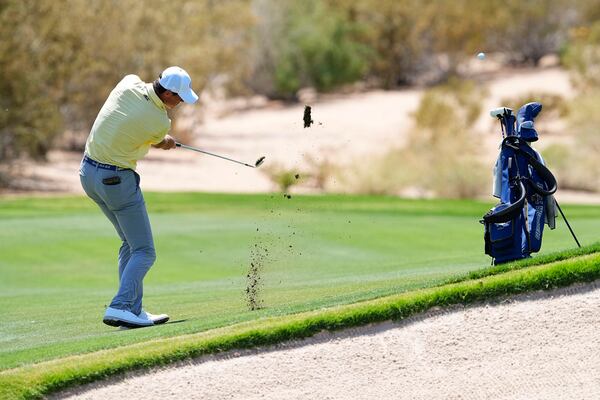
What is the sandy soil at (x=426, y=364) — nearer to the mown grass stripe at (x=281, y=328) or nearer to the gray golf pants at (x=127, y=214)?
the mown grass stripe at (x=281, y=328)

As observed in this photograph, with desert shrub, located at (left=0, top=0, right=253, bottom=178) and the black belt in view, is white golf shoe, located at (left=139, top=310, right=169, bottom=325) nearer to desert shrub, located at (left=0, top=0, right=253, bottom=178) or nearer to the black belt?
the black belt

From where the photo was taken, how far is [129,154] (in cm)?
827

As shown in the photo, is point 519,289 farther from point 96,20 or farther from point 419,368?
point 96,20

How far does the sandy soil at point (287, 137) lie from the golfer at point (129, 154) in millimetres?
16991

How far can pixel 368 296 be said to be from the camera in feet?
26.8

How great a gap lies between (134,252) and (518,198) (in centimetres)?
277

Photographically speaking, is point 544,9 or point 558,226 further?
point 544,9

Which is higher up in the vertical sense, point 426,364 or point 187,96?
point 187,96

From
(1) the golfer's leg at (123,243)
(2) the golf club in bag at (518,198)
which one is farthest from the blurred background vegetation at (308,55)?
(1) the golfer's leg at (123,243)

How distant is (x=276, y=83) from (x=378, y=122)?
602 centimetres

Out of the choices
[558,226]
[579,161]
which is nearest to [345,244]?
[558,226]

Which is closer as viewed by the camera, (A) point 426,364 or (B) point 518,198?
(A) point 426,364

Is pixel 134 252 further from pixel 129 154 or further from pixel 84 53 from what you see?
pixel 84 53

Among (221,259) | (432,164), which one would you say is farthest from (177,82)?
(432,164)
